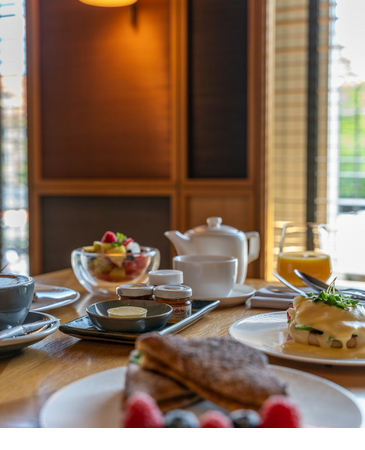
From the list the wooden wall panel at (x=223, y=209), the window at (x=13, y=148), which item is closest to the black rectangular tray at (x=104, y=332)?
the wooden wall panel at (x=223, y=209)

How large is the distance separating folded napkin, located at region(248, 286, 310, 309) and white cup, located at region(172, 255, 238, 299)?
0.07m

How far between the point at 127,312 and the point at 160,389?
1.16 feet

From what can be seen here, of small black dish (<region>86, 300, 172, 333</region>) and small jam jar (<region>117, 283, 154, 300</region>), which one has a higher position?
small jam jar (<region>117, 283, 154, 300</region>)

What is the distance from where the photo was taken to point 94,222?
308 centimetres

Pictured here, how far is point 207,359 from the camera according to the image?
21.7 inches

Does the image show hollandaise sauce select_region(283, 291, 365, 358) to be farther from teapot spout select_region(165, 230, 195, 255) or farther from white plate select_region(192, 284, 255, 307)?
teapot spout select_region(165, 230, 195, 255)

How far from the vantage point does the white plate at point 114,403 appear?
20.3 inches

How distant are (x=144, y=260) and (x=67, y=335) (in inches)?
16.8

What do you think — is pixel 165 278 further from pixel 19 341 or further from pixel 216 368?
pixel 216 368

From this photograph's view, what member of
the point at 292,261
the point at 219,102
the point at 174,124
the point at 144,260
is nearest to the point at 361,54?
the point at 219,102

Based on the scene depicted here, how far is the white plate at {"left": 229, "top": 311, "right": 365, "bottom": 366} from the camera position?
0.72 metres

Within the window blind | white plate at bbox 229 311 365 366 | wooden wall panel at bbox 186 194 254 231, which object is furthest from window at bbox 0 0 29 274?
white plate at bbox 229 311 365 366

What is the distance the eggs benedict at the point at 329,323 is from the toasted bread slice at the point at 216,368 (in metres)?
0.23

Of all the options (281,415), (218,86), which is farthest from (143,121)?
(281,415)
